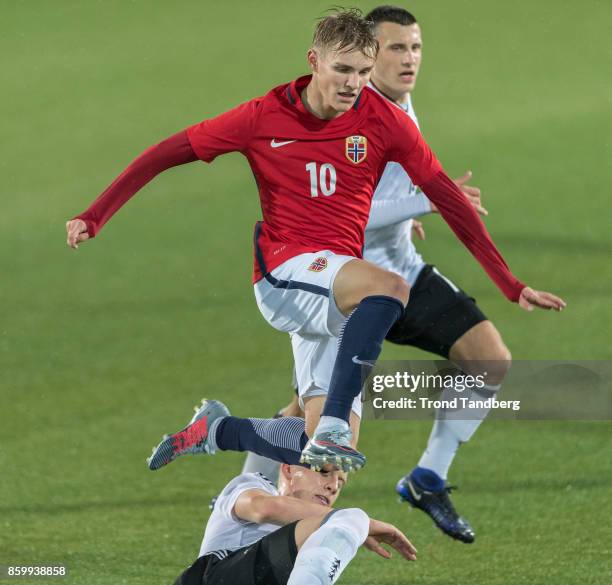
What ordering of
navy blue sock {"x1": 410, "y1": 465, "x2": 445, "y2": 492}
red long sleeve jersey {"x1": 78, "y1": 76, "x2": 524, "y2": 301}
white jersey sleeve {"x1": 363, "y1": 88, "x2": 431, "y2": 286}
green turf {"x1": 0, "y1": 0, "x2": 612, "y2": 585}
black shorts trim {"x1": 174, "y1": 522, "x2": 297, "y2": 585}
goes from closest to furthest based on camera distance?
black shorts trim {"x1": 174, "y1": 522, "x2": 297, "y2": 585} → red long sleeve jersey {"x1": 78, "y1": 76, "x2": 524, "y2": 301} → white jersey sleeve {"x1": 363, "y1": 88, "x2": 431, "y2": 286} → navy blue sock {"x1": 410, "y1": 465, "x2": 445, "y2": 492} → green turf {"x1": 0, "y1": 0, "x2": 612, "y2": 585}

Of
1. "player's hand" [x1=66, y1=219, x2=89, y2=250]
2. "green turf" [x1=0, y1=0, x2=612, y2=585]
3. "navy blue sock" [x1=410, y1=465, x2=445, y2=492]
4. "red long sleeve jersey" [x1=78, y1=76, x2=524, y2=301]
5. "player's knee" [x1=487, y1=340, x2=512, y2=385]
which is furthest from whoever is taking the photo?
"green turf" [x1=0, y1=0, x2=612, y2=585]

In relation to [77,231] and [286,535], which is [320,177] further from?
[286,535]

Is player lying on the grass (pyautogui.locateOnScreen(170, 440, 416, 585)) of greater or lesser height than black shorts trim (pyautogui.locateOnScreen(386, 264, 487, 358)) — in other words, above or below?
below

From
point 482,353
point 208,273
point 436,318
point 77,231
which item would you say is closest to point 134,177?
point 77,231

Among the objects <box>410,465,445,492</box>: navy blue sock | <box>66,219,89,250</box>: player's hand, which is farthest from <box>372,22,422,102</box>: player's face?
<box>66,219,89,250</box>: player's hand

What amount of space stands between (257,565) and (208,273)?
32.3 feet

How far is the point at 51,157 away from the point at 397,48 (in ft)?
41.8

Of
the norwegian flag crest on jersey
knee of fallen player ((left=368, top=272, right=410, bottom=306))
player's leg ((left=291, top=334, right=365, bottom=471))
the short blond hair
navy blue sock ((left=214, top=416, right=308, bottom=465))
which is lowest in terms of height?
navy blue sock ((left=214, top=416, right=308, bottom=465))

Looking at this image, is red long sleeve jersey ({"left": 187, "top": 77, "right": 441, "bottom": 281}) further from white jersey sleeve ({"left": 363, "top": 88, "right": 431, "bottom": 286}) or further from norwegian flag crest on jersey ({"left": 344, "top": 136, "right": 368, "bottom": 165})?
white jersey sleeve ({"left": 363, "top": 88, "right": 431, "bottom": 286})

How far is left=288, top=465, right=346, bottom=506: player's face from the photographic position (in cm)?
587

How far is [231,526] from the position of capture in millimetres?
5719

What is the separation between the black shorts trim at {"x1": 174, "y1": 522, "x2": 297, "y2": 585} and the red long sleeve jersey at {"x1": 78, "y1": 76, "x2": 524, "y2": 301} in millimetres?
1348

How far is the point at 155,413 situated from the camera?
33.5ft

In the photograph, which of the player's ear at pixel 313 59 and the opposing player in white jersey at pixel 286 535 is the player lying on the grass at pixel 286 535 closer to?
the opposing player in white jersey at pixel 286 535
